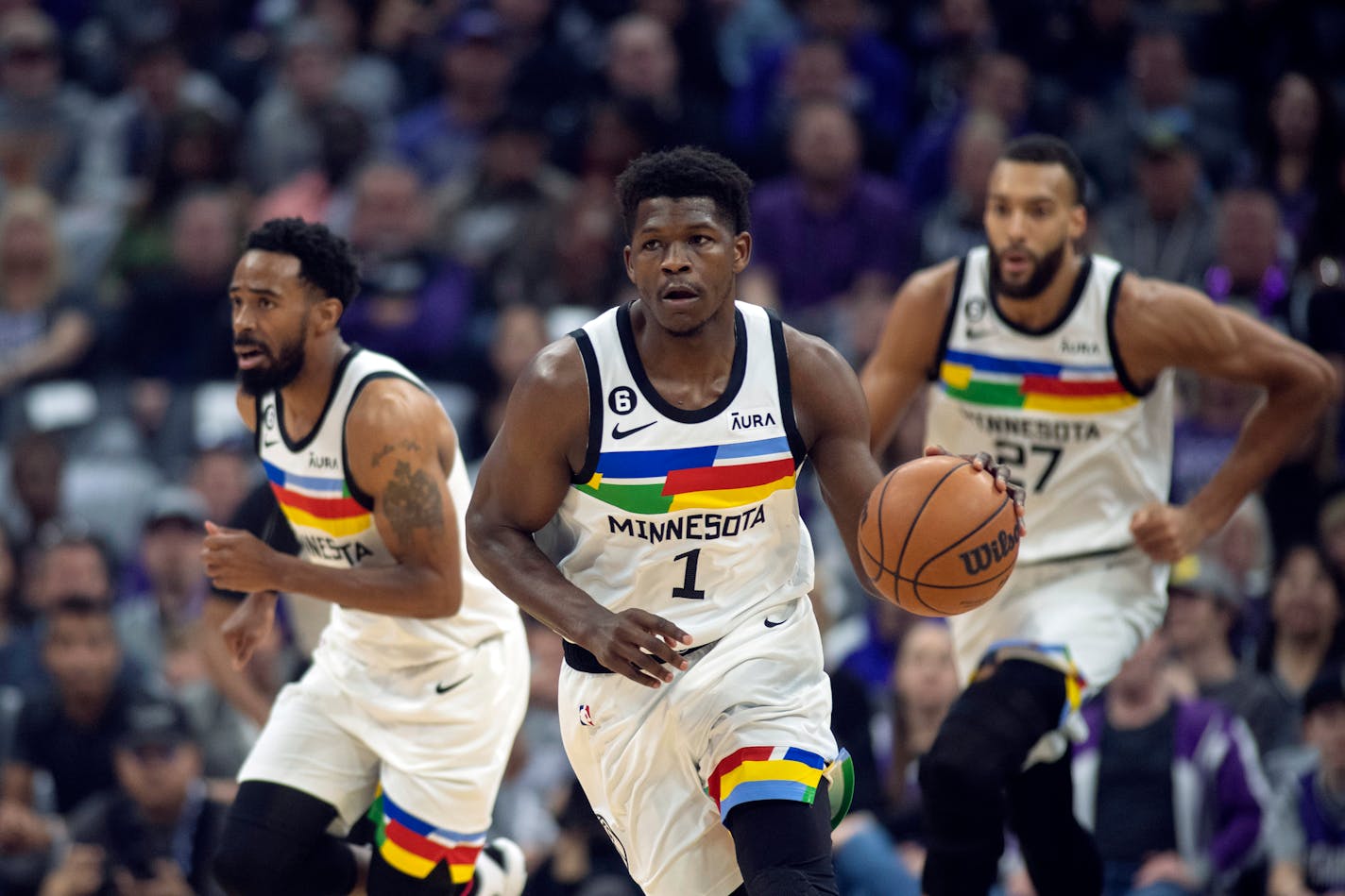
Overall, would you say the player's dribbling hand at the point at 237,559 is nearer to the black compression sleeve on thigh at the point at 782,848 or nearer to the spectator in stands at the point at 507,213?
the black compression sleeve on thigh at the point at 782,848

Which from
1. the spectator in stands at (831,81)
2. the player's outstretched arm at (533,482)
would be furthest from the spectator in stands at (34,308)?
the player's outstretched arm at (533,482)

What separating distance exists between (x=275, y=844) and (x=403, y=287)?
17.0 ft

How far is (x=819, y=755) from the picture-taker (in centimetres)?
450

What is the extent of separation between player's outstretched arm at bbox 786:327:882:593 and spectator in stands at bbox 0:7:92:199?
26.8 ft

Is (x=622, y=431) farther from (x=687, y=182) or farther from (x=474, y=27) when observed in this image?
(x=474, y=27)

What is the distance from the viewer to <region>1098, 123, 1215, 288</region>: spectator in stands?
30.8 feet

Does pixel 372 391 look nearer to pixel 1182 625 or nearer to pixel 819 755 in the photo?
pixel 819 755

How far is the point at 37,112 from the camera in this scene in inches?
460

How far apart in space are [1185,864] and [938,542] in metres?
3.40

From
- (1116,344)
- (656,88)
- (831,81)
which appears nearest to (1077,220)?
(1116,344)

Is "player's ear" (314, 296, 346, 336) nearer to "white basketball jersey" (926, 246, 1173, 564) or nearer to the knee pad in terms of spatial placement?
"white basketball jersey" (926, 246, 1173, 564)

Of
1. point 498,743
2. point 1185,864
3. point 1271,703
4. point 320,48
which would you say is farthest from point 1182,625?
point 320,48

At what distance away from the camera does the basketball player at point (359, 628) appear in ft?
17.1

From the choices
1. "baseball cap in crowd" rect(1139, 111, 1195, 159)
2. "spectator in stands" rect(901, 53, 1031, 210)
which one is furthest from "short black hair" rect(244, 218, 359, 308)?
"spectator in stands" rect(901, 53, 1031, 210)
